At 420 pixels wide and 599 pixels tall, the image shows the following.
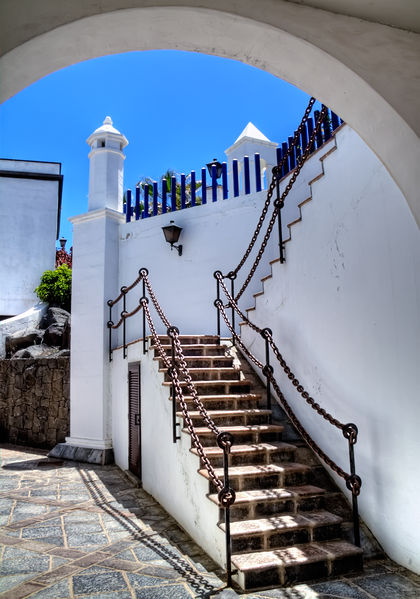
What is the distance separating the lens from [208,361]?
5.80 m

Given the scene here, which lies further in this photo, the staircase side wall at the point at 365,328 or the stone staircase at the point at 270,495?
the staircase side wall at the point at 365,328

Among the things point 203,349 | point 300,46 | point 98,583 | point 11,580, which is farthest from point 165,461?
point 300,46

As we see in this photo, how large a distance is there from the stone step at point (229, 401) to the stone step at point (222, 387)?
0.18 metres

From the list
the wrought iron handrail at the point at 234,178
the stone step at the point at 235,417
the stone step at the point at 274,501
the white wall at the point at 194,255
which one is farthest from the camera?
the white wall at the point at 194,255

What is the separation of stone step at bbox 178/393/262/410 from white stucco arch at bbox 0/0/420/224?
330cm

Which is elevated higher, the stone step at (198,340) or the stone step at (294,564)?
the stone step at (198,340)

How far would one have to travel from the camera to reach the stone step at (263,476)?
3.84m

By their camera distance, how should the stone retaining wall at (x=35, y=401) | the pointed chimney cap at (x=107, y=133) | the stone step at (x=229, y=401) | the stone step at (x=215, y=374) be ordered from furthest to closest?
the stone retaining wall at (x=35, y=401) < the pointed chimney cap at (x=107, y=133) < the stone step at (x=215, y=374) < the stone step at (x=229, y=401)

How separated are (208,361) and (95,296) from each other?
330 cm

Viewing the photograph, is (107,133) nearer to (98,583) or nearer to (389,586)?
(98,583)

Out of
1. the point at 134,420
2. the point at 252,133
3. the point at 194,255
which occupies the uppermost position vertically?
the point at 252,133

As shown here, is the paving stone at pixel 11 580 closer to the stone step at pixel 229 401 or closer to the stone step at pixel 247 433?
the stone step at pixel 247 433

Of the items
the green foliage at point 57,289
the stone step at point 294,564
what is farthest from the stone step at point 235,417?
the green foliage at point 57,289

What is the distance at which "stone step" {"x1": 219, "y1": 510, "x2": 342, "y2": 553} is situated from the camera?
3.25 m
